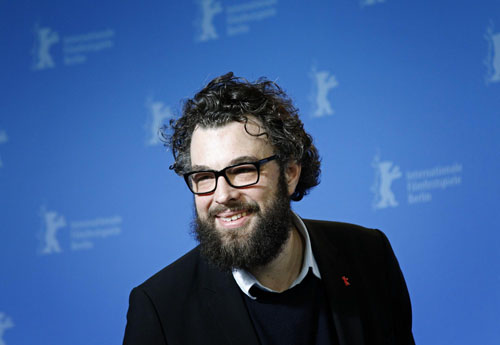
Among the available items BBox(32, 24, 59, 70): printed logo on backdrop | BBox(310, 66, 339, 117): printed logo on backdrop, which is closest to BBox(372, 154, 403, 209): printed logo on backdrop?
BBox(310, 66, 339, 117): printed logo on backdrop

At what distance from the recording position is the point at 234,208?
2.01 m

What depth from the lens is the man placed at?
2010 millimetres

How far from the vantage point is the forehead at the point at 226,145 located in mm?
2000

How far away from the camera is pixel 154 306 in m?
2.04

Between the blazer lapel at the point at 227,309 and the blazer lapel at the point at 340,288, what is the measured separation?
1.19 feet

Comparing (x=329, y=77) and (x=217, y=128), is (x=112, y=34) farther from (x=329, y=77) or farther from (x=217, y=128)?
(x=217, y=128)

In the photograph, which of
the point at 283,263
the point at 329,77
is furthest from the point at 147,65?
the point at 283,263

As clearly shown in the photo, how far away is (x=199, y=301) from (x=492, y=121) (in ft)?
6.60

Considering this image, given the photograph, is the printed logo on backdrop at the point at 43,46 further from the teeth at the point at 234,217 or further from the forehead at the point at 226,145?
the teeth at the point at 234,217

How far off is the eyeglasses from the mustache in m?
0.07

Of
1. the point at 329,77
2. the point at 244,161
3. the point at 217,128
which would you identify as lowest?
the point at 244,161

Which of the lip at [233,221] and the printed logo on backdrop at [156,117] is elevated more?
the printed logo on backdrop at [156,117]

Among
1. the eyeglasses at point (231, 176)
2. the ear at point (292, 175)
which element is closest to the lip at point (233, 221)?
the eyeglasses at point (231, 176)

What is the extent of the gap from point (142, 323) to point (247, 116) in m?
0.87
